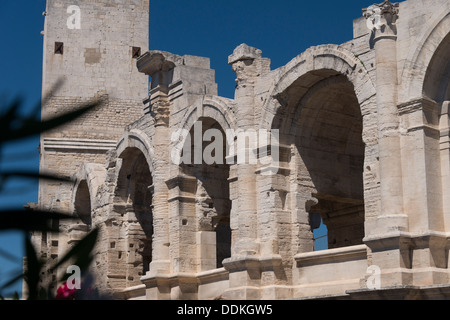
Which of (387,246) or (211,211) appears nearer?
Answer: (387,246)

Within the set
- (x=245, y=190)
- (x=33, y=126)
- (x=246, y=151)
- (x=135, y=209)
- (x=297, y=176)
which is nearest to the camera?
(x=33, y=126)

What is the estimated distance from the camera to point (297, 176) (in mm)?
13891

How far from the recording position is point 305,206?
1393cm

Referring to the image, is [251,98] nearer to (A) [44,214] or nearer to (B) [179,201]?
(B) [179,201]

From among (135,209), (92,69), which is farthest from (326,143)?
(92,69)

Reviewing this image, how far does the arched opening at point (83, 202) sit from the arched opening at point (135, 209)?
2869mm

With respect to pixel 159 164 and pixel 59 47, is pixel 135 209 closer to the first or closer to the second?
pixel 159 164

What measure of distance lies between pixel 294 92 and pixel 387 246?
3807 mm

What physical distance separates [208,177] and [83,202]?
718 cm

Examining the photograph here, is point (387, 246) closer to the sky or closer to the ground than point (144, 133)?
closer to the ground

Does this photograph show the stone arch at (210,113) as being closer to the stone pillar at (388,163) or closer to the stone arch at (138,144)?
the stone arch at (138,144)

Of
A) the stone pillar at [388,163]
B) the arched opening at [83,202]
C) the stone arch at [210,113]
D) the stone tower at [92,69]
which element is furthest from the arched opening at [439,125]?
the stone tower at [92,69]

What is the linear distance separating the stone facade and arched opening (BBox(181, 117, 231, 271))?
0.10 ft
